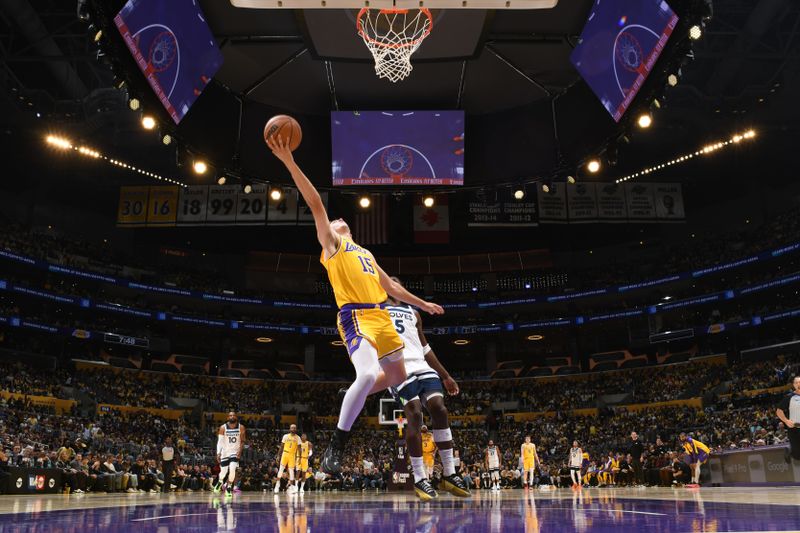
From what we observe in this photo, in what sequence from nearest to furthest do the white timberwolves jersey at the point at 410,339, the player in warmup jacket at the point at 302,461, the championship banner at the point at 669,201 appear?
the white timberwolves jersey at the point at 410,339 → the player in warmup jacket at the point at 302,461 → the championship banner at the point at 669,201

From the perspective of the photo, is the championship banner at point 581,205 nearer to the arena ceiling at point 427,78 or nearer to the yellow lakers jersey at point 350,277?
the arena ceiling at point 427,78

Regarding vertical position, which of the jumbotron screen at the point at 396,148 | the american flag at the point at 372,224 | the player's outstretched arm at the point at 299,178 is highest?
the american flag at the point at 372,224

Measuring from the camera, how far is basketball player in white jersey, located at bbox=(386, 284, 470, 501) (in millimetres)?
6426

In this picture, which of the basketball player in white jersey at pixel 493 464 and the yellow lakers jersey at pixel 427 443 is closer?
the yellow lakers jersey at pixel 427 443

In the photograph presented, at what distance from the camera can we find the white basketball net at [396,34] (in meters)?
10.8

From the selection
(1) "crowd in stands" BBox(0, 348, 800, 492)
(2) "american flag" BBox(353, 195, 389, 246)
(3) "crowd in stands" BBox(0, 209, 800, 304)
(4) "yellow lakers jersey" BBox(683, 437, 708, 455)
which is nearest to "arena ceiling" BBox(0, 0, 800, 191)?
(4) "yellow lakers jersey" BBox(683, 437, 708, 455)

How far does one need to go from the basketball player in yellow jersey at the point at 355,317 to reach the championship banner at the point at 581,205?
28.1 meters

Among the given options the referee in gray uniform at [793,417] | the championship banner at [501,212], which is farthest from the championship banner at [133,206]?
the referee in gray uniform at [793,417]

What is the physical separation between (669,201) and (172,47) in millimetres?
28711

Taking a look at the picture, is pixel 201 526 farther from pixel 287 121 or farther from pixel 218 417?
pixel 218 417

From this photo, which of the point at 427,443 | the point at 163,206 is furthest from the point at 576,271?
the point at 427,443

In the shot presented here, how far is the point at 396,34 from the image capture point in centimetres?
1145

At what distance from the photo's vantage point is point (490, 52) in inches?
569

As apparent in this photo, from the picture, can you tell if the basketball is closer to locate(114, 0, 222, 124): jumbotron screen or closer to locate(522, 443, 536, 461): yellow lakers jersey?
locate(114, 0, 222, 124): jumbotron screen
